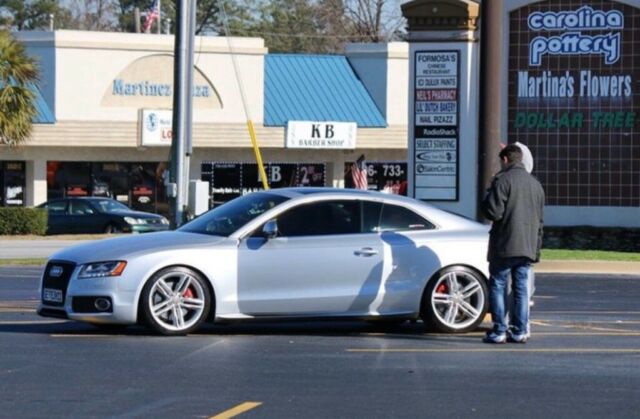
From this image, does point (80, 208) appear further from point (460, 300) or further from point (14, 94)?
point (460, 300)

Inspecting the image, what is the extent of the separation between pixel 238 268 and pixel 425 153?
1468cm

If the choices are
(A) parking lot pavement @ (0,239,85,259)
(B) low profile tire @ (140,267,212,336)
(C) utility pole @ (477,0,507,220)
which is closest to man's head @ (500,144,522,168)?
(B) low profile tire @ (140,267,212,336)

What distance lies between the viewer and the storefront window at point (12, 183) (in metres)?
45.7

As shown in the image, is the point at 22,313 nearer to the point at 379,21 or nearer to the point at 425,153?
the point at 425,153

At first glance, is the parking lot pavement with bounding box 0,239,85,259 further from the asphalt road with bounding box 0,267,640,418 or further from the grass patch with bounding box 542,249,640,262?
the asphalt road with bounding box 0,267,640,418

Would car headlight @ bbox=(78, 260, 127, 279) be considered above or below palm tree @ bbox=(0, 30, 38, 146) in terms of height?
below

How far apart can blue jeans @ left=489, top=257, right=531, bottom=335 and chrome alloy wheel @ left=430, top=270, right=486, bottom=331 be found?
688 millimetres

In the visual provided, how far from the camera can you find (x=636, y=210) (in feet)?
95.6

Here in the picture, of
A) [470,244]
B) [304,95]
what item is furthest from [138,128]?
[470,244]

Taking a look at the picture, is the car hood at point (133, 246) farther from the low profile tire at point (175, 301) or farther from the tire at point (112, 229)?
the tire at point (112, 229)

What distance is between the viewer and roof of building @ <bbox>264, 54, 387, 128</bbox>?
158ft

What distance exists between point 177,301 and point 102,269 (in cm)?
73

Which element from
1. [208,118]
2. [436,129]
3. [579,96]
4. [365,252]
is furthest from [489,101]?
[208,118]

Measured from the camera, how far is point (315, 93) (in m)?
→ 49.0
